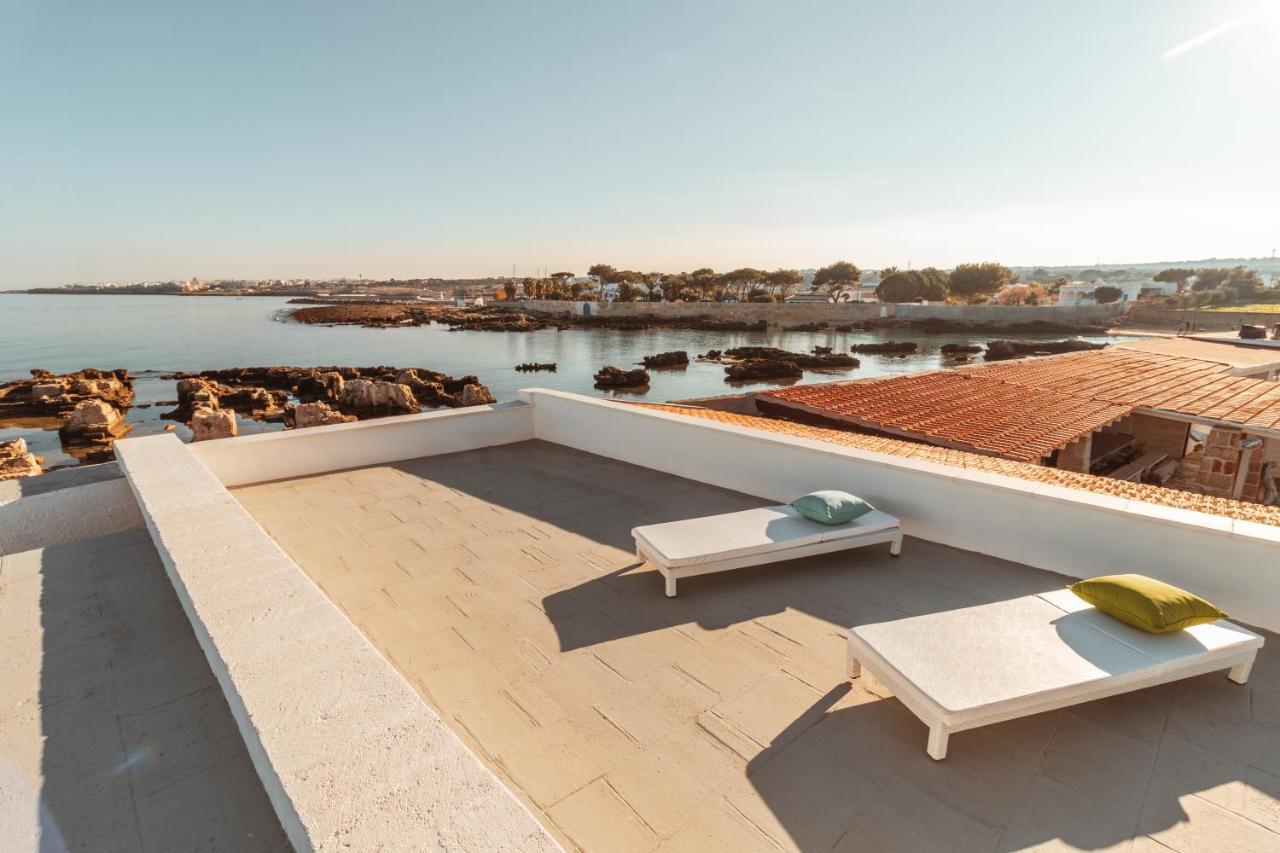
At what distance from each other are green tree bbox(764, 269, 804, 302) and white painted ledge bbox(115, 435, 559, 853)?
3847 inches

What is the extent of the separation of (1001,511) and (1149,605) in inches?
52.9

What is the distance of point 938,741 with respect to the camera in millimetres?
2189

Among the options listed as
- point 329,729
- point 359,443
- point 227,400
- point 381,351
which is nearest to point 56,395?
point 227,400

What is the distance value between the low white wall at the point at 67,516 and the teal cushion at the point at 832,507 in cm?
482

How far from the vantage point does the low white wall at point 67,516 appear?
3.98m

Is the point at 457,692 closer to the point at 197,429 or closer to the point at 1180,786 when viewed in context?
the point at 1180,786

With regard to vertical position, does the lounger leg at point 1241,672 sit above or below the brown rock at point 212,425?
above

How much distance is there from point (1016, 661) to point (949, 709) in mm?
525

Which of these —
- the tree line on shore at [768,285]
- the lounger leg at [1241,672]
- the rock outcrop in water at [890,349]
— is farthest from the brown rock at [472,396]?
the tree line on shore at [768,285]

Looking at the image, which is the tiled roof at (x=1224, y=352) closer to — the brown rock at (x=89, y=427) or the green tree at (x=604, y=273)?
the brown rock at (x=89, y=427)

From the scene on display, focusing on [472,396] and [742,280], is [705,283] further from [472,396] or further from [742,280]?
[472,396]

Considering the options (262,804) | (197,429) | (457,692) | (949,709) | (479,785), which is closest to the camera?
(479,785)

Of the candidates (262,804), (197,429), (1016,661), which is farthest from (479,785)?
(197,429)

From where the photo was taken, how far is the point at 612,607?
334 centimetres
